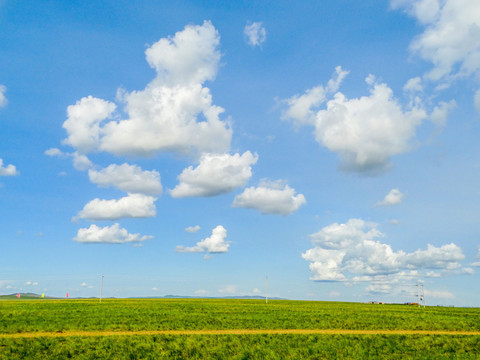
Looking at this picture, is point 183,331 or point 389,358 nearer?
point 389,358

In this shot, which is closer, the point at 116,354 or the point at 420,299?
the point at 116,354

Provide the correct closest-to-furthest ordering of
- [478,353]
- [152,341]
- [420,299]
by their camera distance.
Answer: [478,353]
[152,341]
[420,299]

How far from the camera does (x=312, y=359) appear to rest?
22328 mm

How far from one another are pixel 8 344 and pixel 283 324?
2608 cm

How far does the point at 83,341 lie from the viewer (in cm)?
2673

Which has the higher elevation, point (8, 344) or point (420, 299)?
point (8, 344)

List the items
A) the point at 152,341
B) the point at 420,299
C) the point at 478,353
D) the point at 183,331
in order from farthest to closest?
the point at 420,299
the point at 183,331
the point at 152,341
the point at 478,353

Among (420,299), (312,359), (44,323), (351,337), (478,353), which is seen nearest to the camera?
(312,359)

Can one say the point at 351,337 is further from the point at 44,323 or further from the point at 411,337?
the point at 44,323

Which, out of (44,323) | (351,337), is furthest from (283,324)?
(44,323)

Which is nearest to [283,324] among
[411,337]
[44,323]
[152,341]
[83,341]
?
[411,337]

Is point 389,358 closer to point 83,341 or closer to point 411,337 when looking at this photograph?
point 411,337

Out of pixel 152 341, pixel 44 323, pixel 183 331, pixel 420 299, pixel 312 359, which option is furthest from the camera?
pixel 420 299

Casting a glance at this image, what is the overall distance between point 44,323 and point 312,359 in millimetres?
30190
